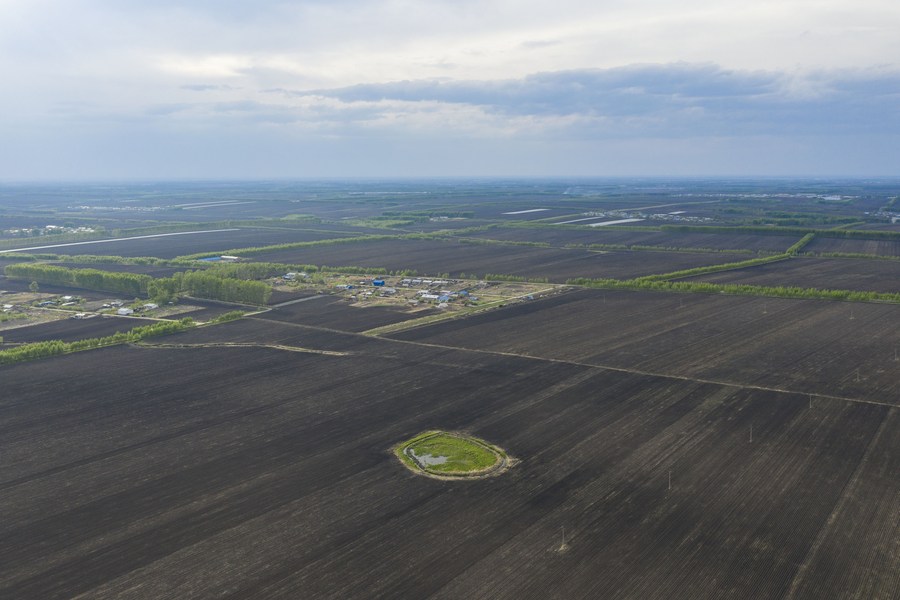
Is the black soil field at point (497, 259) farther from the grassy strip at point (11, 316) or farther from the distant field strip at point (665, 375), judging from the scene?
the grassy strip at point (11, 316)

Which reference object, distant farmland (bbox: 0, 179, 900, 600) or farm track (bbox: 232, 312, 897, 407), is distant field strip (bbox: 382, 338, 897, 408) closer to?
farm track (bbox: 232, 312, 897, 407)

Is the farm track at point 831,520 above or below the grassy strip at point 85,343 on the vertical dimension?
above

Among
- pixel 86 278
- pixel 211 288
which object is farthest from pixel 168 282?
pixel 86 278

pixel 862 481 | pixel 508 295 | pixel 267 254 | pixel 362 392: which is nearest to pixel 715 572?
pixel 862 481

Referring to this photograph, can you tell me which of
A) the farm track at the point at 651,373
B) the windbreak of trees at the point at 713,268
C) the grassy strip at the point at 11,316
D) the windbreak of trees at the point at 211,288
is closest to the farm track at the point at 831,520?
the farm track at the point at 651,373

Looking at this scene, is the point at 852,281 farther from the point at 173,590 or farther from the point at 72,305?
the point at 72,305
